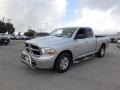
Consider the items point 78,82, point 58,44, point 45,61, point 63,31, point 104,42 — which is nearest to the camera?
point 78,82

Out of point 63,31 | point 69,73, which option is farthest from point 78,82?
point 63,31

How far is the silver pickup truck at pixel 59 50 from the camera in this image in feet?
17.1

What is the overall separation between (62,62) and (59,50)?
54cm

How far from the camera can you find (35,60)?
5.19 metres

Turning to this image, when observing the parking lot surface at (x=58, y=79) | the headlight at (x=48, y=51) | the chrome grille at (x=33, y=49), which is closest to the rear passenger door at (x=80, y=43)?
the parking lot surface at (x=58, y=79)

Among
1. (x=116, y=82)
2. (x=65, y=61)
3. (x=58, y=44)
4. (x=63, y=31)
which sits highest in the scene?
(x=63, y=31)

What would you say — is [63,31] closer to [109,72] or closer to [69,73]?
[69,73]

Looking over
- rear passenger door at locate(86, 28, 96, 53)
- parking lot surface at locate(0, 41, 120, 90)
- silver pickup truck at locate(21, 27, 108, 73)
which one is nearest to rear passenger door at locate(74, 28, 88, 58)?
silver pickup truck at locate(21, 27, 108, 73)

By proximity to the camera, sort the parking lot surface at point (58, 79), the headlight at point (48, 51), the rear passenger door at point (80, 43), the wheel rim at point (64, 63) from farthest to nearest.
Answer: the rear passenger door at point (80, 43) < the wheel rim at point (64, 63) < the headlight at point (48, 51) < the parking lot surface at point (58, 79)

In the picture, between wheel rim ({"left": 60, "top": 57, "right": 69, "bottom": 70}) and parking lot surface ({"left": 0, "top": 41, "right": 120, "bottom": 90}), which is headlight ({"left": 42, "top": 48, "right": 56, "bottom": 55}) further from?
parking lot surface ({"left": 0, "top": 41, "right": 120, "bottom": 90})

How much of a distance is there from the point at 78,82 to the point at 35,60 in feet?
5.30

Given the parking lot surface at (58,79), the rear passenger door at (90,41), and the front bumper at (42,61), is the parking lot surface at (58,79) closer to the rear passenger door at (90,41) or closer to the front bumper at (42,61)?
the front bumper at (42,61)

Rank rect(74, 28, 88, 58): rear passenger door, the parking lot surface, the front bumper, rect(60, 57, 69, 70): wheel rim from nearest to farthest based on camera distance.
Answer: the parking lot surface, the front bumper, rect(60, 57, 69, 70): wheel rim, rect(74, 28, 88, 58): rear passenger door

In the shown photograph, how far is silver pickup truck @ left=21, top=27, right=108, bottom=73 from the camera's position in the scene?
522cm
